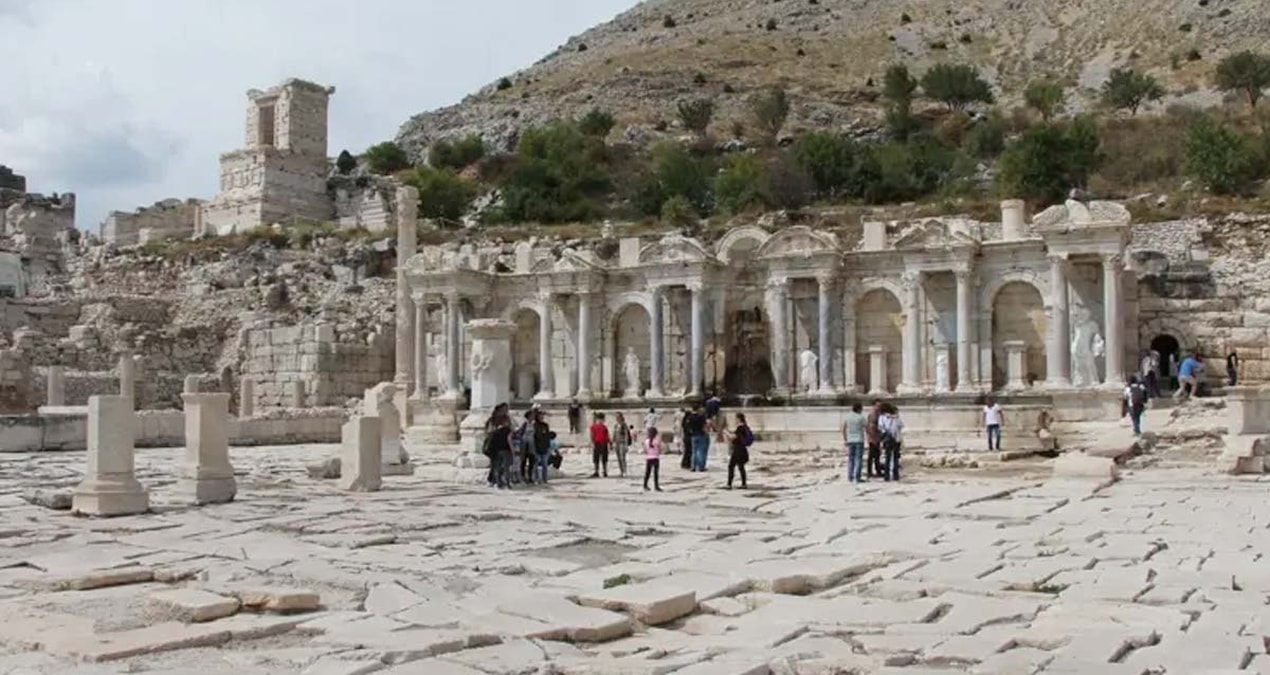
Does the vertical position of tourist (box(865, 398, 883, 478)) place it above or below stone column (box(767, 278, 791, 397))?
below

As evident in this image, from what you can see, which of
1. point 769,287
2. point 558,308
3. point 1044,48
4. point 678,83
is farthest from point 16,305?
point 1044,48

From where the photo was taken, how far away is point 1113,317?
29594mm

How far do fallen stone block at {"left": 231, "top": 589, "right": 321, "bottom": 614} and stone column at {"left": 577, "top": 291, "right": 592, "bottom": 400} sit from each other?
2661 cm

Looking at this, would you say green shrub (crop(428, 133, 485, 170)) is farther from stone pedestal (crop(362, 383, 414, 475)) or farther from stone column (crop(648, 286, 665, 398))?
stone pedestal (crop(362, 383, 414, 475))

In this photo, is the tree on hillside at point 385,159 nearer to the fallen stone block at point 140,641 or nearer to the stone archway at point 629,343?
the stone archway at point 629,343

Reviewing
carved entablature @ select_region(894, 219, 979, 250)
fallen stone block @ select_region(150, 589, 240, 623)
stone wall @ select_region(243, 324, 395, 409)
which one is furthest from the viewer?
stone wall @ select_region(243, 324, 395, 409)

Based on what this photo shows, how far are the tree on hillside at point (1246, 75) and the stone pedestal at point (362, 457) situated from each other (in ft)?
205

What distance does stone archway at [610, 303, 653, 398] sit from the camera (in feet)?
119

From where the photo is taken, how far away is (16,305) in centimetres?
4666

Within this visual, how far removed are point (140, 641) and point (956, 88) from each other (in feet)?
254

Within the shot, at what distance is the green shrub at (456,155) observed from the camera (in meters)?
77.5

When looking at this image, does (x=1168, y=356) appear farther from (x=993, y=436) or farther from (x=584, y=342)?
(x=584, y=342)

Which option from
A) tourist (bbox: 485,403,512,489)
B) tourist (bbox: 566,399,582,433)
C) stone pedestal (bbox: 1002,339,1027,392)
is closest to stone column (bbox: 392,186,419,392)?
tourist (bbox: 566,399,582,433)

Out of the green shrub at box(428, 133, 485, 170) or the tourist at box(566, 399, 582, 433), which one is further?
the green shrub at box(428, 133, 485, 170)
